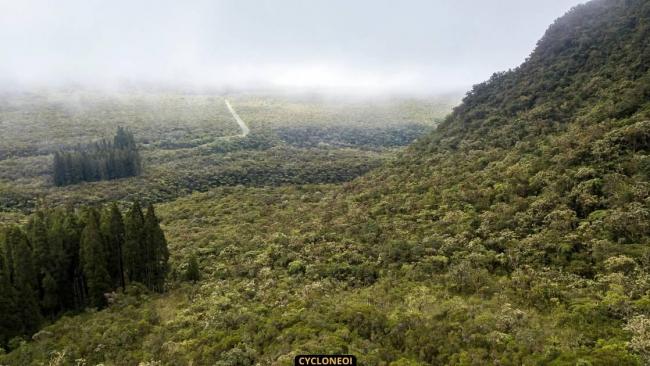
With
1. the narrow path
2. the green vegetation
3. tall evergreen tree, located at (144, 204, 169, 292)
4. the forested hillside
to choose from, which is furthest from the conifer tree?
the narrow path

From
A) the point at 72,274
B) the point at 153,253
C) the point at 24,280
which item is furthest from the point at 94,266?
the point at 153,253

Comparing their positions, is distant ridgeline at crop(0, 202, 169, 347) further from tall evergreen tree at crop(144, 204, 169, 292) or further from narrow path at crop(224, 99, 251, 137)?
narrow path at crop(224, 99, 251, 137)

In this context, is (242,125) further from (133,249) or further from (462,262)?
(462,262)

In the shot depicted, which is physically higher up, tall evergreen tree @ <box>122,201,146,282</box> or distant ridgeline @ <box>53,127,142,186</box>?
tall evergreen tree @ <box>122,201,146,282</box>

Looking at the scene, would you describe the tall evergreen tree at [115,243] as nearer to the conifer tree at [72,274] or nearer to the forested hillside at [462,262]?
the conifer tree at [72,274]

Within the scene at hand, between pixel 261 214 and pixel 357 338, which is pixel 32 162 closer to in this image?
pixel 261 214

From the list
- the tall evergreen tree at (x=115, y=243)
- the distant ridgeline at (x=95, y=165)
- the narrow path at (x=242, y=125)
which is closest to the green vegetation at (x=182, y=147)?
the distant ridgeline at (x=95, y=165)

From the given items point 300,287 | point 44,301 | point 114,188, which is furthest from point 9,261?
point 114,188

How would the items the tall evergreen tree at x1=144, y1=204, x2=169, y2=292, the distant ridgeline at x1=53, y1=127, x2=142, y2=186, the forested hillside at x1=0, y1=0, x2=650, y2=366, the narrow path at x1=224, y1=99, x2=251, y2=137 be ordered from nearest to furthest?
1. the forested hillside at x1=0, y1=0, x2=650, y2=366
2. the tall evergreen tree at x1=144, y1=204, x2=169, y2=292
3. the distant ridgeline at x1=53, y1=127, x2=142, y2=186
4. the narrow path at x1=224, y1=99, x2=251, y2=137
